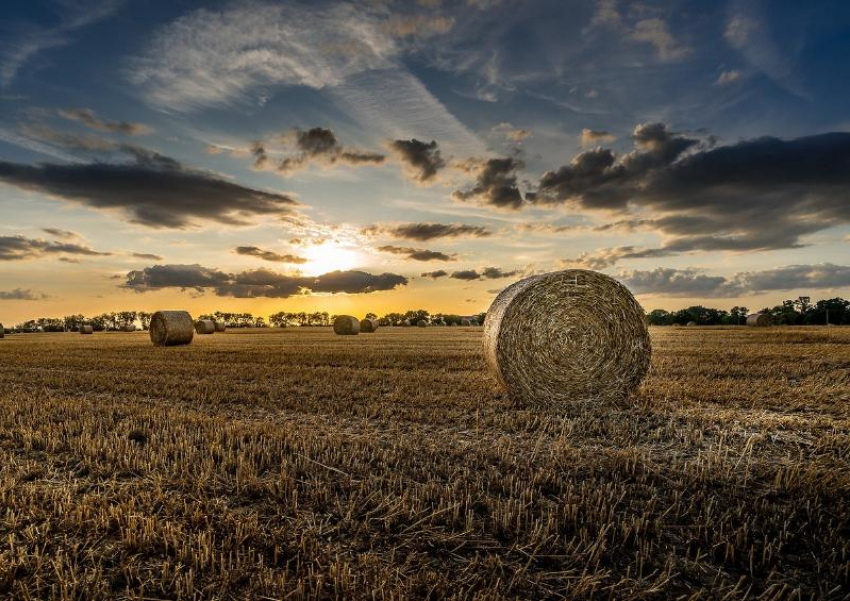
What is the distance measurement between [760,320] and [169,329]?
3559cm

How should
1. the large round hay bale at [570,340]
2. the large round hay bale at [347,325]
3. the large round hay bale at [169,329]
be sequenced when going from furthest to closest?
the large round hay bale at [347,325]
the large round hay bale at [169,329]
the large round hay bale at [570,340]

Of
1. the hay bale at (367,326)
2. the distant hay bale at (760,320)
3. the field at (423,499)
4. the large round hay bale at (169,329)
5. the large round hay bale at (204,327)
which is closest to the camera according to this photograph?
the field at (423,499)

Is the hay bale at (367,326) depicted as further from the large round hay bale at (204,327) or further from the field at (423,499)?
the field at (423,499)

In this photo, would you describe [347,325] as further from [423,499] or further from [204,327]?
[423,499]

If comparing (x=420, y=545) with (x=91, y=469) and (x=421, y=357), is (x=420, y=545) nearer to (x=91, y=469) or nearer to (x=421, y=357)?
(x=91, y=469)

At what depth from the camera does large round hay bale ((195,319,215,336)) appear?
41.8 meters

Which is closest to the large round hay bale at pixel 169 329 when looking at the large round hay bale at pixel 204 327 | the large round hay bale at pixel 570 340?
the large round hay bale at pixel 570 340

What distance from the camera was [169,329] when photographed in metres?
22.8

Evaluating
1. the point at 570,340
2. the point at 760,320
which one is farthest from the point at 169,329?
the point at 760,320

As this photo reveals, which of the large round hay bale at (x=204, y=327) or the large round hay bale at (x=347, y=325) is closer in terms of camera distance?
the large round hay bale at (x=347, y=325)

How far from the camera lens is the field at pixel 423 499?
9.66 ft

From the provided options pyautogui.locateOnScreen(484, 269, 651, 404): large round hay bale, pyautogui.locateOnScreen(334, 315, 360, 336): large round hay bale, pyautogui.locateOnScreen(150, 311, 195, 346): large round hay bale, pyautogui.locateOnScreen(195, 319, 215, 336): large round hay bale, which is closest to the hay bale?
pyautogui.locateOnScreen(334, 315, 360, 336): large round hay bale

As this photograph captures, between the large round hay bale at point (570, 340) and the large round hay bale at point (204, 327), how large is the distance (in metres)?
37.3

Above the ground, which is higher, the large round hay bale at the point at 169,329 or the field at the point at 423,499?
the large round hay bale at the point at 169,329
